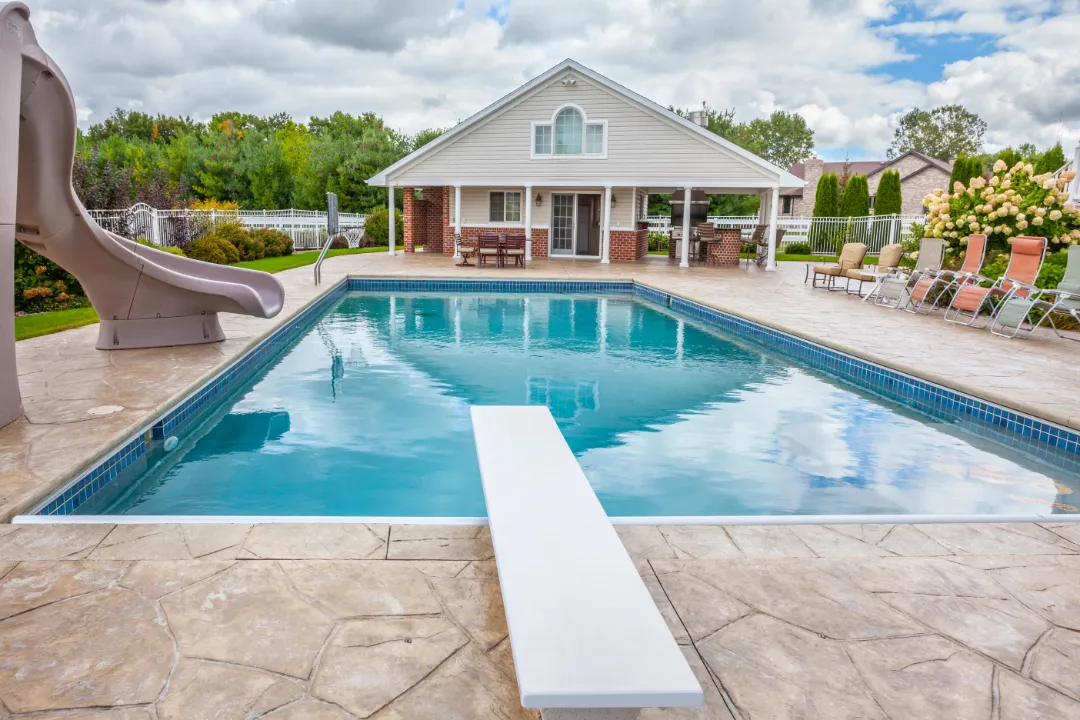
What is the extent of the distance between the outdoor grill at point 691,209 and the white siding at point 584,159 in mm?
2551

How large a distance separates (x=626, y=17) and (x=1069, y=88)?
56428 millimetres

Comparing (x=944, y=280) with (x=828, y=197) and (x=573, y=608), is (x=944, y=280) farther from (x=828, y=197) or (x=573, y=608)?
(x=828, y=197)

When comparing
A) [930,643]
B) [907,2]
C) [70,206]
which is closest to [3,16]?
[70,206]

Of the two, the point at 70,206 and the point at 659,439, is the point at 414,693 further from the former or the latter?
the point at 70,206

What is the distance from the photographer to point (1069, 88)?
6153 centimetres

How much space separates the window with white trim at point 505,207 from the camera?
69.3 ft

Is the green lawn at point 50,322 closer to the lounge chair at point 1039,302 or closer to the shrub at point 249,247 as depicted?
the shrub at point 249,247

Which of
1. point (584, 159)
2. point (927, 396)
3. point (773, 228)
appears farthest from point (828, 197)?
point (927, 396)

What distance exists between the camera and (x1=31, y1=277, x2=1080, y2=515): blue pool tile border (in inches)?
164

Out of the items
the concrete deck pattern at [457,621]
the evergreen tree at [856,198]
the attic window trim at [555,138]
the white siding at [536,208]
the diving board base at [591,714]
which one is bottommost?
the concrete deck pattern at [457,621]

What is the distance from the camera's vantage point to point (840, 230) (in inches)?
1004

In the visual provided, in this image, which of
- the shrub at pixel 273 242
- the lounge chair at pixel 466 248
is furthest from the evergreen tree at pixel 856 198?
the shrub at pixel 273 242

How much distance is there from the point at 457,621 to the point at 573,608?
0.63 m

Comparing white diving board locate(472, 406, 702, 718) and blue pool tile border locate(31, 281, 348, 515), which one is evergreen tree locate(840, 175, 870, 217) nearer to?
blue pool tile border locate(31, 281, 348, 515)
